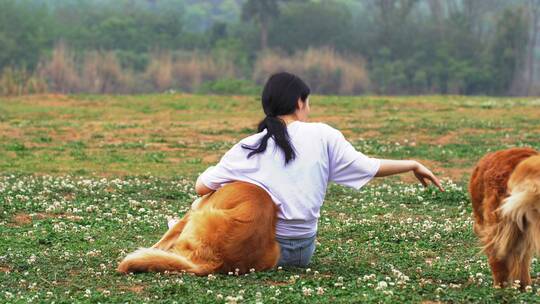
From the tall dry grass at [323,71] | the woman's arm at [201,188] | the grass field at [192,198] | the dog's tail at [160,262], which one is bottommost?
the tall dry grass at [323,71]

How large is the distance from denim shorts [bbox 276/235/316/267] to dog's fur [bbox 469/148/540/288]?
158cm

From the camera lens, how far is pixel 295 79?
8898 mm

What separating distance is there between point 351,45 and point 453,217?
57.1 meters

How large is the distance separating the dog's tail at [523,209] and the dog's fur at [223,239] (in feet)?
6.87

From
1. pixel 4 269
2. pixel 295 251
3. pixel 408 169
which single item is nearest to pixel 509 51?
pixel 295 251

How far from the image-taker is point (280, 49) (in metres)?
65.9

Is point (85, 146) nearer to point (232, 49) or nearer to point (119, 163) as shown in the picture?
point (119, 163)

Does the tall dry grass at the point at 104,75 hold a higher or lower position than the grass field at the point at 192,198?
lower

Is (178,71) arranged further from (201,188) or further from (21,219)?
(201,188)

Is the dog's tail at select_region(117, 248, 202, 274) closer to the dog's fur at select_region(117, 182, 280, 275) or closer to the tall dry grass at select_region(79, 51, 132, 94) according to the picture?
the dog's fur at select_region(117, 182, 280, 275)

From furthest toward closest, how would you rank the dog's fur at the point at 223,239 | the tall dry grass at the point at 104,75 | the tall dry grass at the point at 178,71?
the tall dry grass at the point at 104,75
the tall dry grass at the point at 178,71
the dog's fur at the point at 223,239

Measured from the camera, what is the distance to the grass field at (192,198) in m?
8.07

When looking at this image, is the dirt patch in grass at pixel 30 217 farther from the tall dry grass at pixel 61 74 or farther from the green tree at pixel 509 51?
the green tree at pixel 509 51

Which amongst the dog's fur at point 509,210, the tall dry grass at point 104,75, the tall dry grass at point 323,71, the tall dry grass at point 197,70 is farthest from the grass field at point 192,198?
the tall dry grass at point 323,71
